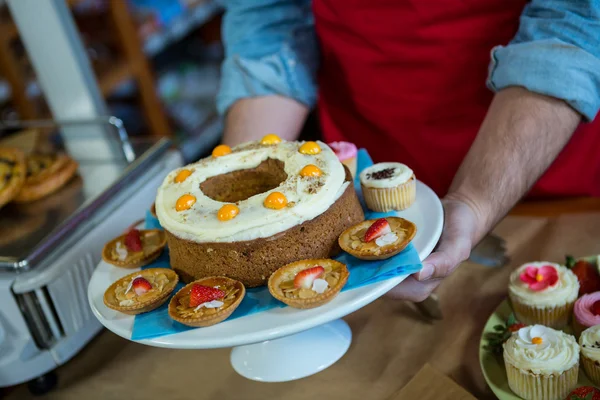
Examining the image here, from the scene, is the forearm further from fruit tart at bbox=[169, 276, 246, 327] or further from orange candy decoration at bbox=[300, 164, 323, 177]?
fruit tart at bbox=[169, 276, 246, 327]

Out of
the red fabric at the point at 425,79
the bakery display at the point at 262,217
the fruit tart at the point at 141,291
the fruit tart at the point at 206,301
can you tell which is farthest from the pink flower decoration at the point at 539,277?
the fruit tart at the point at 141,291

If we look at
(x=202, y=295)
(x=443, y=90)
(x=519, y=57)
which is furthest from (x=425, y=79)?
(x=202, y=295)

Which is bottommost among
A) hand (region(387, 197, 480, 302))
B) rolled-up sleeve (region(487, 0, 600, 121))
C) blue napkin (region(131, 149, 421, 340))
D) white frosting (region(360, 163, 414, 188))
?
hand (region(387, 197, 480, 302))

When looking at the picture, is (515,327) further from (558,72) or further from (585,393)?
(558,72)

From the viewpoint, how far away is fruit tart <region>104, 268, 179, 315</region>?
103cm

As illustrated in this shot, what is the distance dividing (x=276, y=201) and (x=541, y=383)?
20.3 inches

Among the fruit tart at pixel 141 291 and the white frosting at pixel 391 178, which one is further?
the white frosting at pixel 391 178

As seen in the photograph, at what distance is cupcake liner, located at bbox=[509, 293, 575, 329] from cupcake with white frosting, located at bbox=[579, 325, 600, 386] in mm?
104

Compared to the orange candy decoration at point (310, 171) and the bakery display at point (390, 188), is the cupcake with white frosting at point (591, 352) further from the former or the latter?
the orange candy decoration at point (310, 171)

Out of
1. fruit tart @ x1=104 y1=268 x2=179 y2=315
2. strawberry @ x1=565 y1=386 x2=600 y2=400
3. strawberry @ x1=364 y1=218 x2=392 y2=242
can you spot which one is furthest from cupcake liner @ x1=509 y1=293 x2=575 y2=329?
fruit tart @ x1=104 y1=268 x2=179 y2=315

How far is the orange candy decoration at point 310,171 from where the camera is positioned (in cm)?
111

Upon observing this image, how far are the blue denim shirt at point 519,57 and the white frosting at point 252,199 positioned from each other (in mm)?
438

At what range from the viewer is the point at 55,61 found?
179 centimetres

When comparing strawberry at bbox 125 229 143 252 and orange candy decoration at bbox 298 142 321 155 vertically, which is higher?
orange candy decoration at bbox 298 142 321 155
